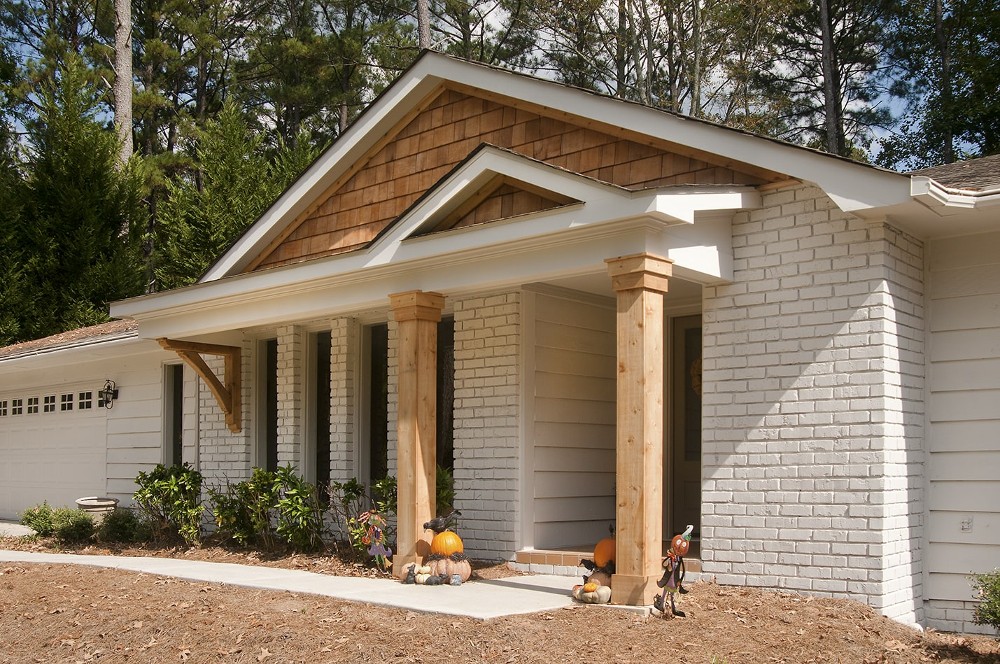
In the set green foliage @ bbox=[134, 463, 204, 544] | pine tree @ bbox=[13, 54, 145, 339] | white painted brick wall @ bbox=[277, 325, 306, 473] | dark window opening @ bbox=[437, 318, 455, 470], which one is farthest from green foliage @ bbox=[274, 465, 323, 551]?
pine tree @ bbox=[13, 54, 145, 339]

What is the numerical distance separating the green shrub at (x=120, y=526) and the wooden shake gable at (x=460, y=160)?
148 inches

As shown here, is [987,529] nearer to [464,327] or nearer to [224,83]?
[464,327]

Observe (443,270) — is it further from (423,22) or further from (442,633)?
(423,22)

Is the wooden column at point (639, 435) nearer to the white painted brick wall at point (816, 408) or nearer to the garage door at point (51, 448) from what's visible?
the white painted brick wall at point (816, 408)

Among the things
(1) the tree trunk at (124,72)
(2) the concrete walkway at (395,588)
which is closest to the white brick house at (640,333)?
(2) the concrete walkway at (395,588)

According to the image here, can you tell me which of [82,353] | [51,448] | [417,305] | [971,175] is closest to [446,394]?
[417,305]

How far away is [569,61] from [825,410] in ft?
66.7

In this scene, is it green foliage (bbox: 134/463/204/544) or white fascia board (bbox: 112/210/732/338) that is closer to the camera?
white fascia board (bbox: 112/210/732/338)

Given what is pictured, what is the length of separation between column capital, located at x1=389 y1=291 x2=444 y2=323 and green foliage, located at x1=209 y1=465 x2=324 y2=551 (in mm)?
2766

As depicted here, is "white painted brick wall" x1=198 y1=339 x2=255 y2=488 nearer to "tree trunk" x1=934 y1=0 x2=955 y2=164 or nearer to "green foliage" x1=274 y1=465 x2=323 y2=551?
"green foliage" x1=274 y1=465 x2=323 y2=551

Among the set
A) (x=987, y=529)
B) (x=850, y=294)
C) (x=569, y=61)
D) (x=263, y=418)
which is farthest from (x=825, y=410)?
(x=569, y=61)

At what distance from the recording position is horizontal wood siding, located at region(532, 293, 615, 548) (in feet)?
33.8

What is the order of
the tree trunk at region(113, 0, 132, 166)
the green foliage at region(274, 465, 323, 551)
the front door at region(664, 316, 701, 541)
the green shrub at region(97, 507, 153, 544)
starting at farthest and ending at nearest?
the tree trunk at region(113, 0, 132, 166) < the green shrub at region(97, 507, 153, 544) < the green foliage at region(274, 465, 323, 551) < the front door at region(664, 316, 701, 541)

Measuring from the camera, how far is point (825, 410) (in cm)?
808
